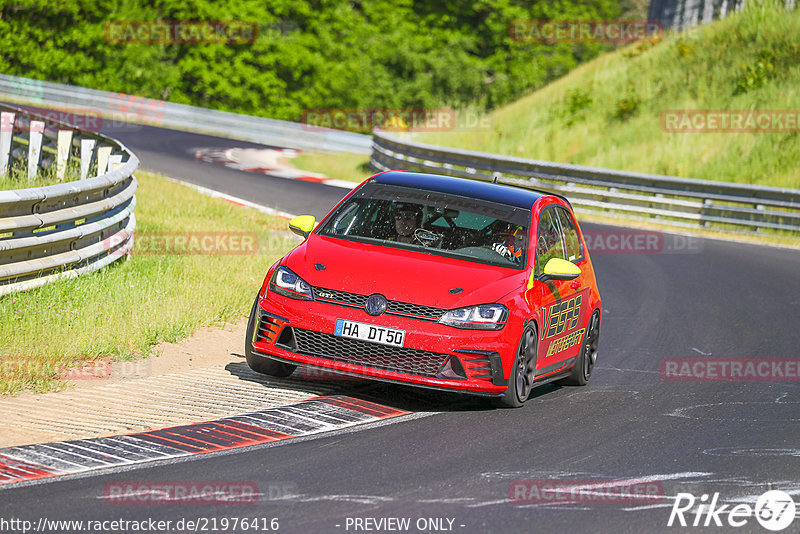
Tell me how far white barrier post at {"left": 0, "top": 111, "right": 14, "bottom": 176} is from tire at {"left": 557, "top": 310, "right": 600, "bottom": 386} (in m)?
12.4

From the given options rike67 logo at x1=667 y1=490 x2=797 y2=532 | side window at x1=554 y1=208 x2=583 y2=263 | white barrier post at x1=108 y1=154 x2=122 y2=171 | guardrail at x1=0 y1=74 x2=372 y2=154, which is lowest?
guardrail at x1=0 y1=74 x2=372 y2=154

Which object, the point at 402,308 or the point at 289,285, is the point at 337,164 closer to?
the point at 289,285

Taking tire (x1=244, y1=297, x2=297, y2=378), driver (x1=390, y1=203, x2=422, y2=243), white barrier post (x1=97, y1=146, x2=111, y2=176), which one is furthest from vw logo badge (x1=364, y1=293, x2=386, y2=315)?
white barrier post (x1=97, y1=146, x2=111, y2=176)

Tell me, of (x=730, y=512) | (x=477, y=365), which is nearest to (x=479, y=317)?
(x=477, y=365)

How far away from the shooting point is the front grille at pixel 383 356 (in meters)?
8.12

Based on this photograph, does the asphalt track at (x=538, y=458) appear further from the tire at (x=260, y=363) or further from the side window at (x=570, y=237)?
the side window at (x=570, y=237)

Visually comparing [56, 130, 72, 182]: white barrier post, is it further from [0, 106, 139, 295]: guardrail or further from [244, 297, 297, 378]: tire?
[244, 297, 297, 378]: tire

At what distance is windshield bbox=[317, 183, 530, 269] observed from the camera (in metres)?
9.12

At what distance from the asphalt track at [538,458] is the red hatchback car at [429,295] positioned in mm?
390

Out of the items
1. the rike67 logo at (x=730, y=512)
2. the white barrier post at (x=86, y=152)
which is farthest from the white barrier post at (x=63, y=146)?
the rike67 logo at (x=730, y=512)

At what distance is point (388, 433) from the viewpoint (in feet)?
24.9

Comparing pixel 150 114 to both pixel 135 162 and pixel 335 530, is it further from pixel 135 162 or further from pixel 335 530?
pixel 335 530

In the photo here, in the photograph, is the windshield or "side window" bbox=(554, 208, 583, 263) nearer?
the windshield

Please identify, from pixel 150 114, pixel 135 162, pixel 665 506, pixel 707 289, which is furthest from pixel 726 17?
pixel 665 506
